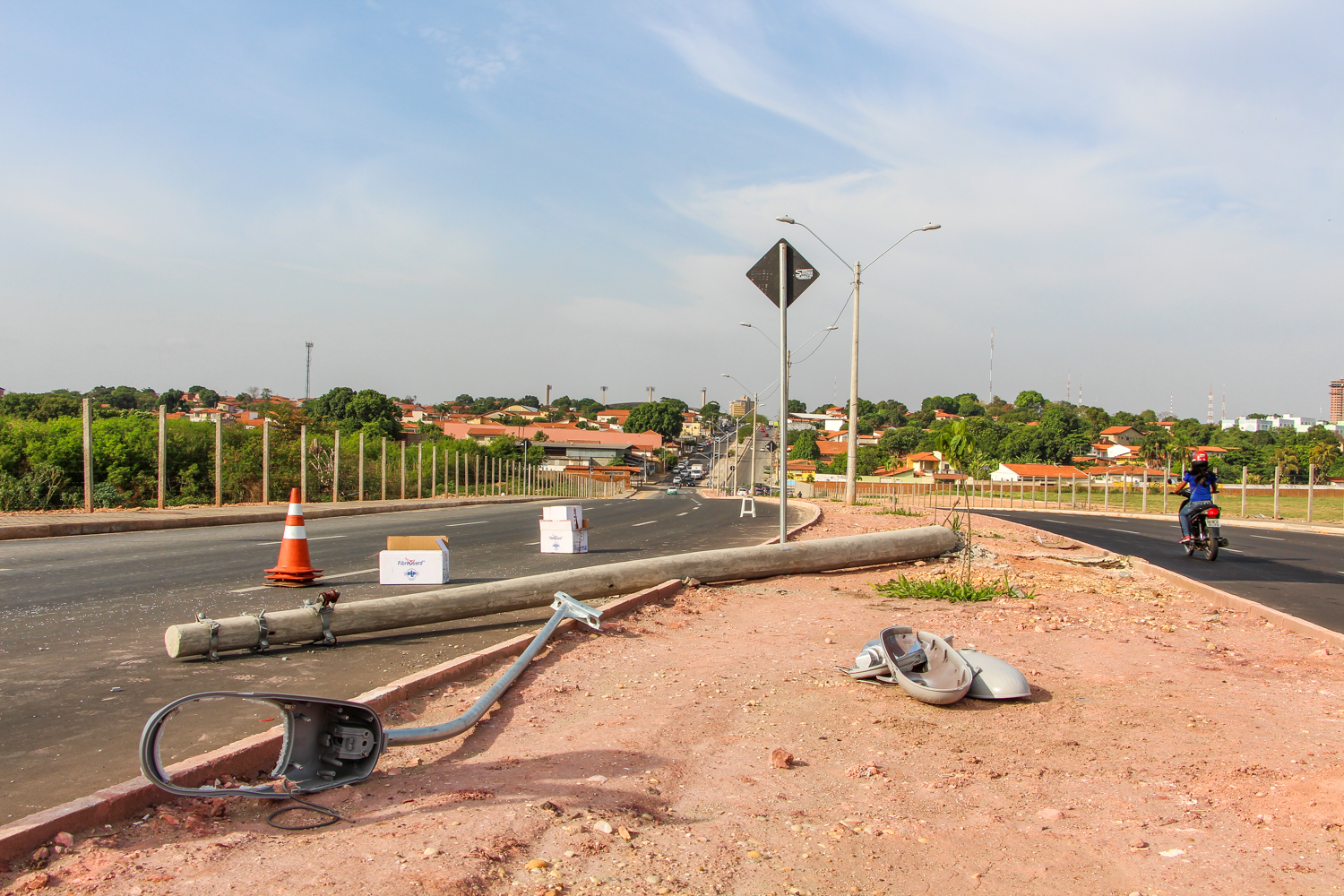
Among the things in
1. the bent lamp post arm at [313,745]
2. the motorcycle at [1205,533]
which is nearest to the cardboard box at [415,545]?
the bent lamp post arm at [313,745]

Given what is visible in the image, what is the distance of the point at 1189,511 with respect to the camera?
50.8 ft

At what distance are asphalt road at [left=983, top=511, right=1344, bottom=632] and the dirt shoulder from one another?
444 centimetres

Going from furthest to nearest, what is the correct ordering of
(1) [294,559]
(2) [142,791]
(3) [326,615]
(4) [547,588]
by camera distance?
(1) [294,559] → (4) [547,588] → (3) [326,615] → (2) [142,791]

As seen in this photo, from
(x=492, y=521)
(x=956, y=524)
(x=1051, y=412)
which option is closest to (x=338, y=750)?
(x=956, y=524)

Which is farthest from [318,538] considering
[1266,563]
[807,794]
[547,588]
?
[1266,563]

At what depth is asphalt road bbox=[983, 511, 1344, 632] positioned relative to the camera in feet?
33.9

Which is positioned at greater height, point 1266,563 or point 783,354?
point 783,354

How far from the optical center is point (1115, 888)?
2.91 m

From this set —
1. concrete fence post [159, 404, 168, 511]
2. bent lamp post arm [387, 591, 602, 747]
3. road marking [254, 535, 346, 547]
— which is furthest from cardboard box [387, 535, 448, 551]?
concrete fence post [159, 404, 168, 511]

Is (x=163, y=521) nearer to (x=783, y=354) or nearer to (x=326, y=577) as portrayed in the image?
(x=326, y=577)

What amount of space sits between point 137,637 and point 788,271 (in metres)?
7.84

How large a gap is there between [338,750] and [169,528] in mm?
15656

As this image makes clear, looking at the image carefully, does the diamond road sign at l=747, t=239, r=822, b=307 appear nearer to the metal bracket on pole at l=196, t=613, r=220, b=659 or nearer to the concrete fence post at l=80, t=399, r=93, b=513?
the metal bracket on pole at l=196, t=613, r=220, b=659

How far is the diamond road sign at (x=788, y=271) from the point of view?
1074cm
